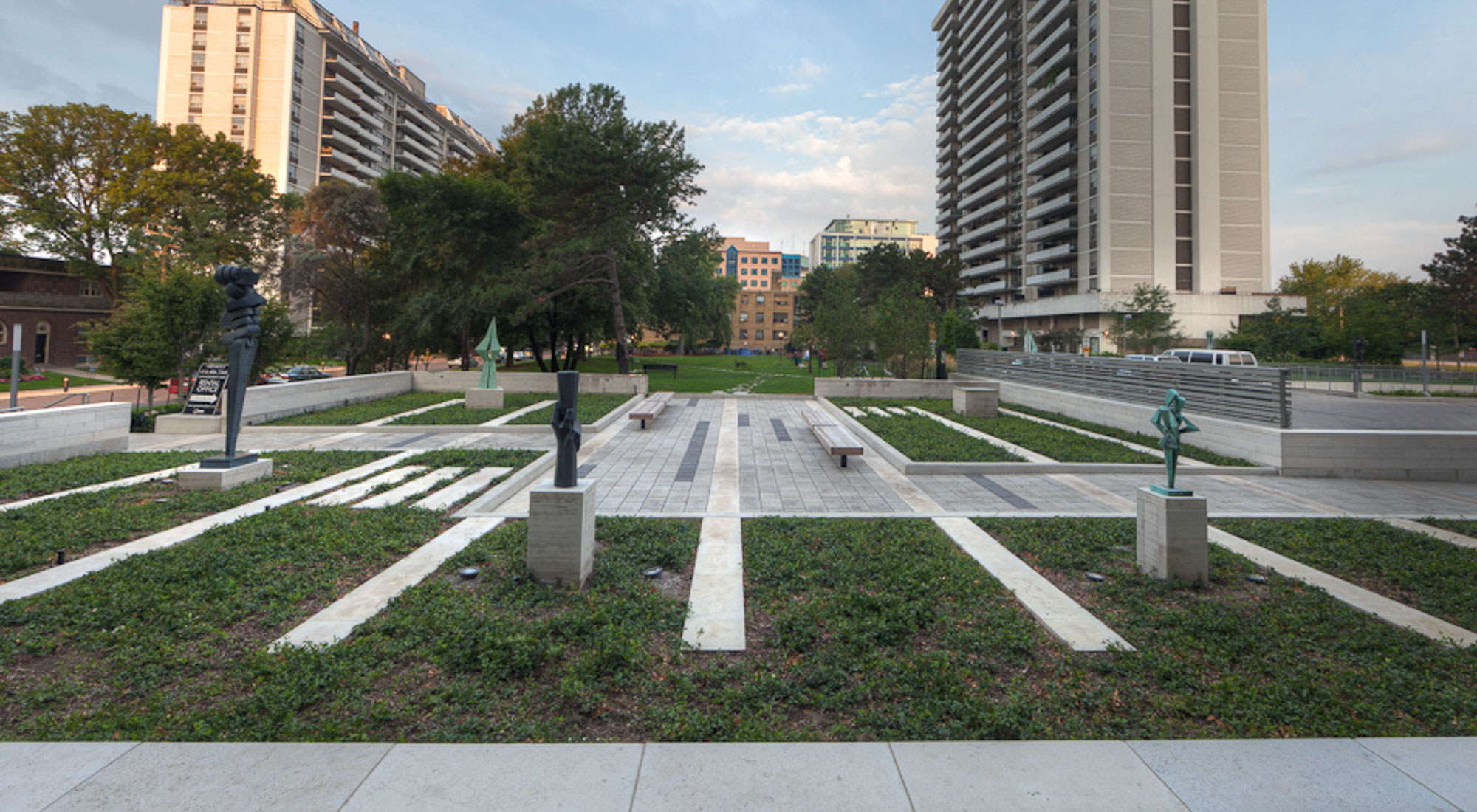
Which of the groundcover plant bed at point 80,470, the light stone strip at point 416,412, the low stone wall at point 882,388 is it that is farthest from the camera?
the low stone wall at point 882,388

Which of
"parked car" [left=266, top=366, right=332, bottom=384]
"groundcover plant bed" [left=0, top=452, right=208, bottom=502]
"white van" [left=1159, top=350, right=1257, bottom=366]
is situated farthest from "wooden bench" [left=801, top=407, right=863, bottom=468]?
"parked car" [left=266, top=366, right=332, bottom=384]

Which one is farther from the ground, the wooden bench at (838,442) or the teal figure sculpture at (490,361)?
the teal figure sculpture at (490,361)

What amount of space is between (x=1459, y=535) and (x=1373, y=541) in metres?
1.55

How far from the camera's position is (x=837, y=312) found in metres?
27.3

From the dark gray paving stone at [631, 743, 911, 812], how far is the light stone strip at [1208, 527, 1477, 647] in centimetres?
474

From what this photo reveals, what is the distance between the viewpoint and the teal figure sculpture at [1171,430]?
6.02m

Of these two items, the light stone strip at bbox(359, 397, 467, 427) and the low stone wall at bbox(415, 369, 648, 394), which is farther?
the low stone wall at bbox(415, 369, 648, 394)

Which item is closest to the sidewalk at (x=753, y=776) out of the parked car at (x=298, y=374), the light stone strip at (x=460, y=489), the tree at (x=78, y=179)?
the light stone strip at (x=460, y=489)

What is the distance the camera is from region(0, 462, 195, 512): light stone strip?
8.03 m

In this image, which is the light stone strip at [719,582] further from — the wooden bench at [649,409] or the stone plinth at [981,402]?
the stone plinth at [981,402]

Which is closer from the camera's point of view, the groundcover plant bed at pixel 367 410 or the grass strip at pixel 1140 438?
the grass strip at pixel 1140 438

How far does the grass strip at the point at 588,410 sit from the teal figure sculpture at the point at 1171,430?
1050 centimetres

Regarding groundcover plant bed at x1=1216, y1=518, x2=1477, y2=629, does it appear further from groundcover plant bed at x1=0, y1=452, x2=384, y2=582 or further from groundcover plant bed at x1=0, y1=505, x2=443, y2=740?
groundcover plant bed at x1=0, y1=452, x2=384, y2=582

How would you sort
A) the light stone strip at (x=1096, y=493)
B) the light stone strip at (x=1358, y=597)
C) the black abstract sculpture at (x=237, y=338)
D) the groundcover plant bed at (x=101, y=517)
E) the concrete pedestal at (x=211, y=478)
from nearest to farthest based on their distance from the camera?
the light stone strip at (x=1358, y=597) → the groundcover plant bed at (x=101, y=517) → the concrete pedestal at (x=211, y=478) → the light stone strip at (x=1096, y=493) → the black abstract sculpture at (x=237, y=338)
